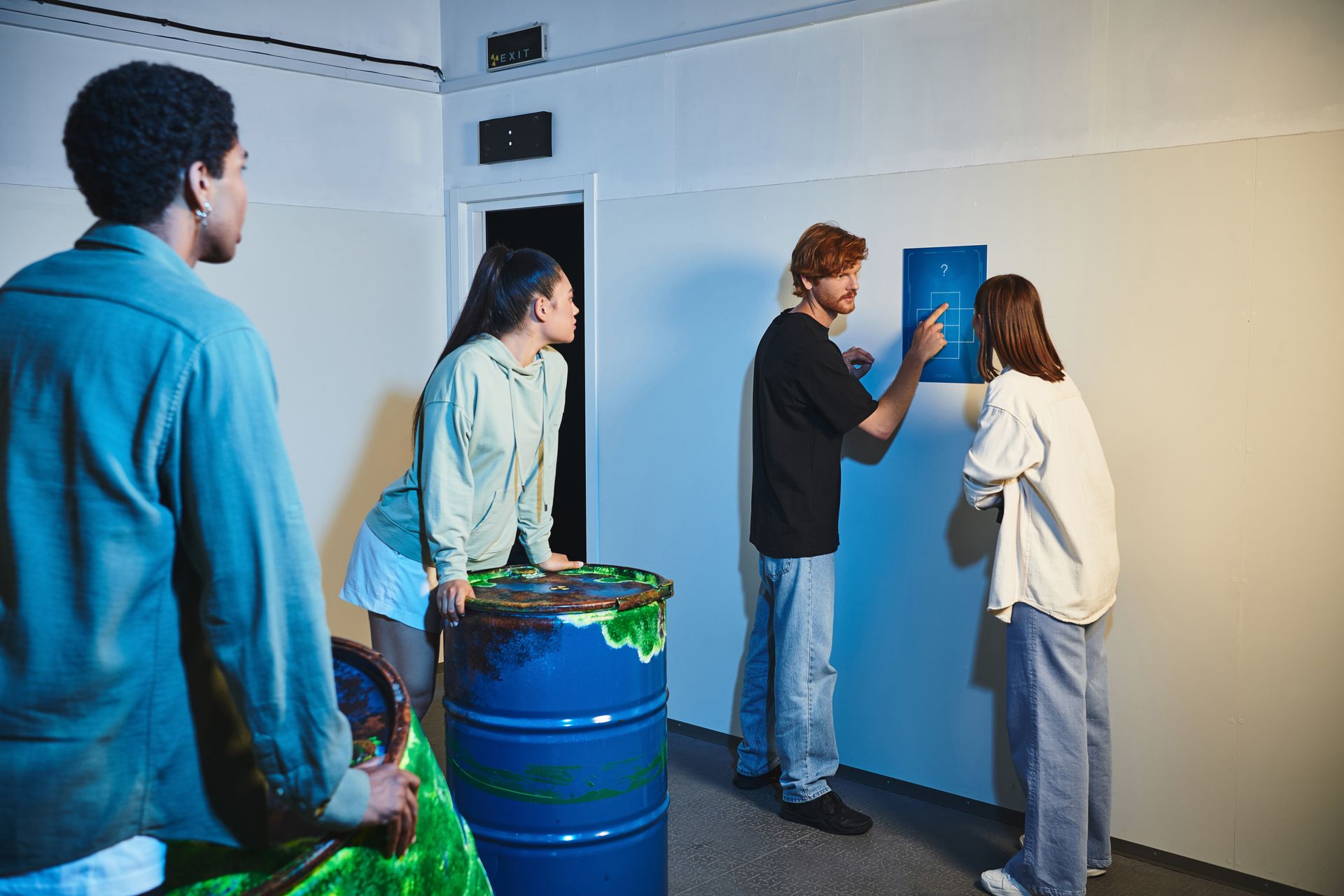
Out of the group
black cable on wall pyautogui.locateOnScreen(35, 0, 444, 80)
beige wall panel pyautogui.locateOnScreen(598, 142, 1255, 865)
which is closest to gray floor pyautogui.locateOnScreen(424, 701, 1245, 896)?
beige wall panel pyautogui.locateOnScreen(598, 142, 1255, 865)

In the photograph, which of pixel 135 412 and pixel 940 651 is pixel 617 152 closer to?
pixel 940 651

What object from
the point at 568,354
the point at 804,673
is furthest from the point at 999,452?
the point at 568,354

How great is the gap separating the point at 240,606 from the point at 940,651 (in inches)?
99.5

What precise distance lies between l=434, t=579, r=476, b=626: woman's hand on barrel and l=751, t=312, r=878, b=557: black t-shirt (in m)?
1.16

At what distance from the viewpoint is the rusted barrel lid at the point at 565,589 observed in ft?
6.90

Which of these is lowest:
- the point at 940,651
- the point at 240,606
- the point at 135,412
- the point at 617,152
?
the point at 940,651

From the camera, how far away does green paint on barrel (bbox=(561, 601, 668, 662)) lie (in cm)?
209

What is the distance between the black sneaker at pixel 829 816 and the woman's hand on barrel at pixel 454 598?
1374 millimetres

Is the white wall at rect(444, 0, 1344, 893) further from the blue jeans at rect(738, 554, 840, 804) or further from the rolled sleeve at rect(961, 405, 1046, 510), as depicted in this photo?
the rolled sleeve at rect(961, 405, 1046, 510)

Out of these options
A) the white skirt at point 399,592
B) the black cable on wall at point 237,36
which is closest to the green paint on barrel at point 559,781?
the white skirt at point 399,592

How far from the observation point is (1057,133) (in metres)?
2.91

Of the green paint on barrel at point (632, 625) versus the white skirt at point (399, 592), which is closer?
the green paint on barrel at point (632, 625)

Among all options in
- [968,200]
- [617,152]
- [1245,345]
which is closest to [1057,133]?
[968,200]

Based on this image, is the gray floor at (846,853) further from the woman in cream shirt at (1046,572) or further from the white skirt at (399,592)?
the white skirt at (399,592)
